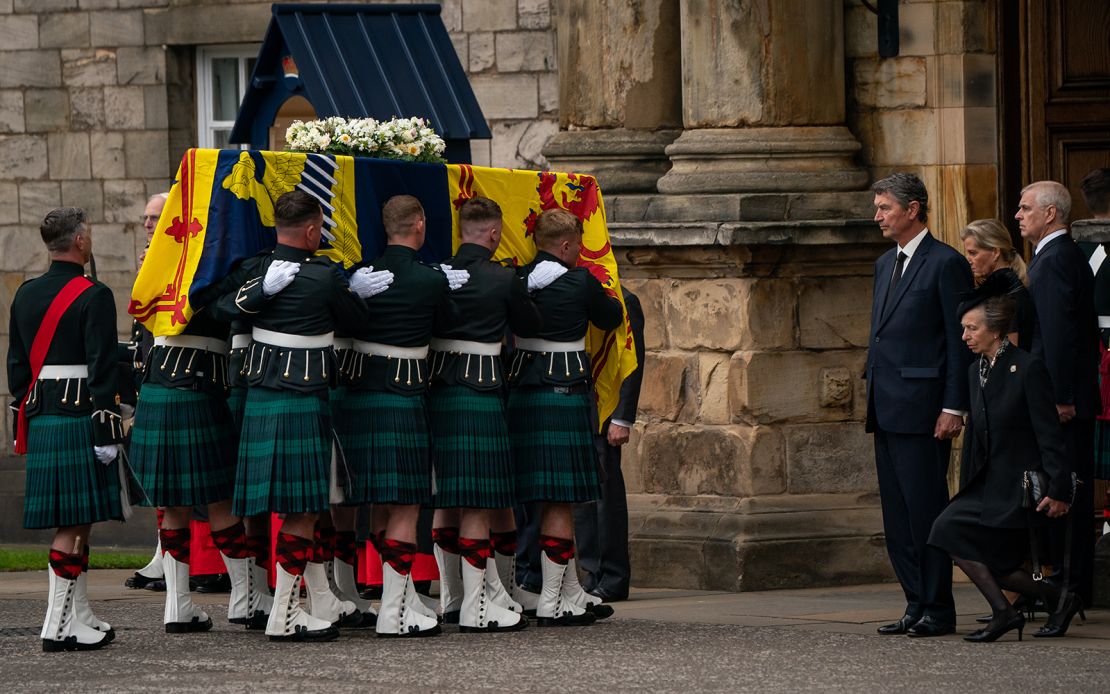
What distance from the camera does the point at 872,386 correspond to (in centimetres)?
969

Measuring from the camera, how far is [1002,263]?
394 inches

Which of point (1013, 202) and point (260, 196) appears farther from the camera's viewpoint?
point (1013, 202)

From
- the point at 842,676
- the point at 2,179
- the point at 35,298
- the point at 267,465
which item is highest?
the point at 2,179

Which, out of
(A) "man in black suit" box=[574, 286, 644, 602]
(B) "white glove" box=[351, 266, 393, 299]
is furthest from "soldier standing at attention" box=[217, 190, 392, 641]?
(A) "man in black suit" box=[574, 286, 644, 602]

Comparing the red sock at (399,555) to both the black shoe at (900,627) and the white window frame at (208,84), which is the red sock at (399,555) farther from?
the white window frame at (208,84)

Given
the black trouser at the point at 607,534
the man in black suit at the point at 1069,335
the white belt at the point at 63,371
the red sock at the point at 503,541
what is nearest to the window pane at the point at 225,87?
the black trouser at the point at 607,534

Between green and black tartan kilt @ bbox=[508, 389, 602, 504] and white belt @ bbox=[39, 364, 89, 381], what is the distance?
73.0 inches

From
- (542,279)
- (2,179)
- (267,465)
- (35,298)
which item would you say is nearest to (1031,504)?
(542,279)

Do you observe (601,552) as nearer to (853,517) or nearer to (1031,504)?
(853,517)

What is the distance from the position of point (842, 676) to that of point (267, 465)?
8.09 ft

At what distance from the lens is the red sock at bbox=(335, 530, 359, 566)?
1016 cm

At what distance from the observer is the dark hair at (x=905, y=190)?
9594mm

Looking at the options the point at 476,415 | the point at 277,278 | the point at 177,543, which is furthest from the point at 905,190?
the point at 177,543

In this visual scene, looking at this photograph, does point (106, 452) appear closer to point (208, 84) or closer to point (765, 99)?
point (765, 99)
